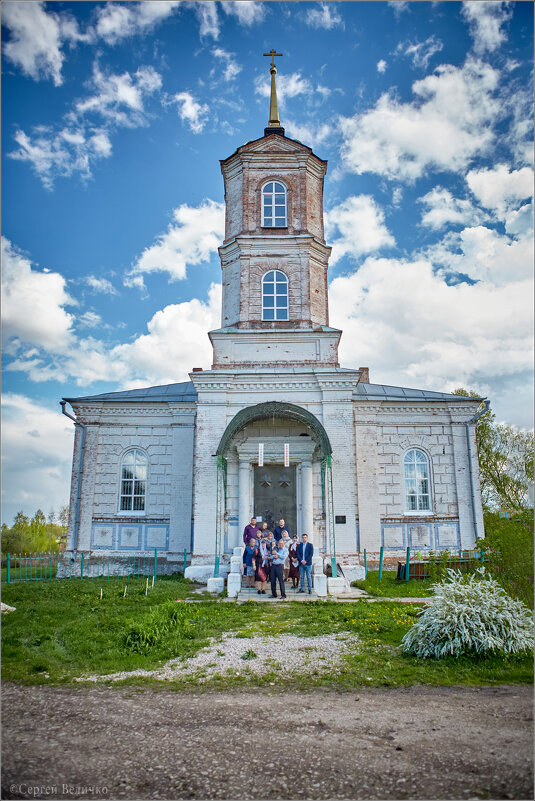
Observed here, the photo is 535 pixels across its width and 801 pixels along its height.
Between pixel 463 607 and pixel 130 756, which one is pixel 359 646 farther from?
pixel 130 756

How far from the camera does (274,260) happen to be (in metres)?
18.5

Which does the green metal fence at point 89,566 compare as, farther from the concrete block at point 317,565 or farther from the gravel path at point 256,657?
the gravel path at point 256,657

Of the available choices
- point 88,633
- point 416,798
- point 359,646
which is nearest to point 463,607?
point 359,646

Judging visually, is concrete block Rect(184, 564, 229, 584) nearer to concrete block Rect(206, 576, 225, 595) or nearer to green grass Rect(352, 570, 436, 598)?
concrete block Rect(206, 576, 225, 595)

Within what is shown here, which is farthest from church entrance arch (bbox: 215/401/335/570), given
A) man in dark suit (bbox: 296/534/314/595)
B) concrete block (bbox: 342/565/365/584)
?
man in dark suit (bbox: 296/534/314/595)

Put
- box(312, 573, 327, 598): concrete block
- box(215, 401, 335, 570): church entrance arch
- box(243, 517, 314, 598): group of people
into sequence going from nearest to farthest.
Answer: box(243, 517, 314, 598): group of people < box(312, 573, 327, 598): concrete block < box(215, 401, 335, 570): church entrance arch

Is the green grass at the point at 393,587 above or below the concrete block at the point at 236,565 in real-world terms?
below

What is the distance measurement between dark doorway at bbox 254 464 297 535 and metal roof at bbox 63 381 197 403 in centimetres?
454

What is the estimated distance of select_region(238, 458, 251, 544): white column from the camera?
51.8 feet

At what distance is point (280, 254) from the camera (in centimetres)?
1848

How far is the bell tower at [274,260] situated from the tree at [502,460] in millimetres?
17477

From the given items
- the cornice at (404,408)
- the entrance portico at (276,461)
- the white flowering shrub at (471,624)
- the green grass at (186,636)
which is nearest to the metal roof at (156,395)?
the entrance portico at (276,461)

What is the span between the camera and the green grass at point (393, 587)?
43.9 ft

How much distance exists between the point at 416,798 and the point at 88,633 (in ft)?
21.2
